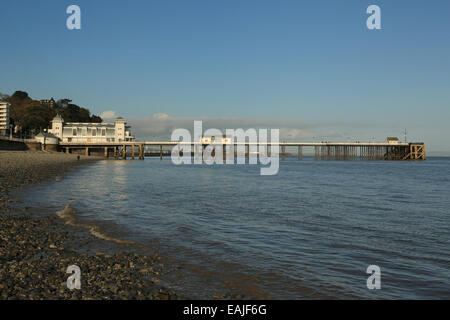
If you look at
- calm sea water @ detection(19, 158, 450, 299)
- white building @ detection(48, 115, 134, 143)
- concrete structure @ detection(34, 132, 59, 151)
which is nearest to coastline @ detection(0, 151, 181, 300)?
calm sea water @ detection(19, 158, 450, 299)

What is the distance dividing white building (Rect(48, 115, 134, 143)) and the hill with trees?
6367mm

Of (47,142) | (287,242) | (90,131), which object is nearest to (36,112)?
A: (90,131)

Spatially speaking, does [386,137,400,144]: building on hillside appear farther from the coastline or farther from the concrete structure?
the coastline

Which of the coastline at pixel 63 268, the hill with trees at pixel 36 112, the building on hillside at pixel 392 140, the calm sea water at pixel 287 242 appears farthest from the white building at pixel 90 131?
the coastline at pixel 63 268

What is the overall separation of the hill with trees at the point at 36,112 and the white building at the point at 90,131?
20.9 feet

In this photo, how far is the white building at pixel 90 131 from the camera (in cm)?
12550

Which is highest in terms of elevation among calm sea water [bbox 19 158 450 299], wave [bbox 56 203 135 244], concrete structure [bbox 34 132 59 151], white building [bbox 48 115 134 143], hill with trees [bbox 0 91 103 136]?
hill with trees [bbox 0 91 103 136]

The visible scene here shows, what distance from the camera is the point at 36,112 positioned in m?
126

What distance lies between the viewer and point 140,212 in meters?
14.4

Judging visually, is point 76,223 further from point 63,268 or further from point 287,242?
point 287,242

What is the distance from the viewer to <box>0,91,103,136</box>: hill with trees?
122887mm

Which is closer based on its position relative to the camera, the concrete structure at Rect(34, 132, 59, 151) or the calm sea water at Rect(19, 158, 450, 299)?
the calm sea water at Rect(19, 158, 450, 299)
